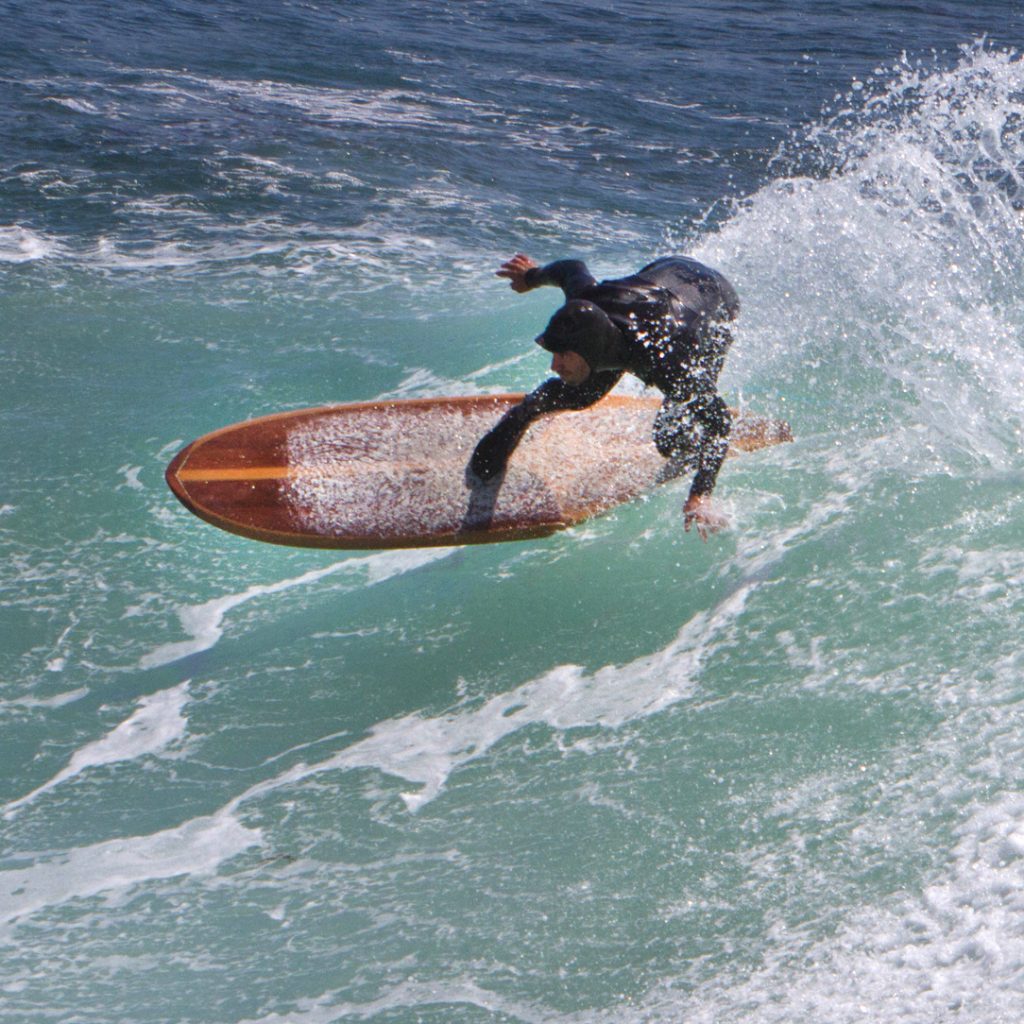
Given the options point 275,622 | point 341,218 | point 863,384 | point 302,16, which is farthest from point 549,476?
point 302,16

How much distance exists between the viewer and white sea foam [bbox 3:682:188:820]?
4848 mm

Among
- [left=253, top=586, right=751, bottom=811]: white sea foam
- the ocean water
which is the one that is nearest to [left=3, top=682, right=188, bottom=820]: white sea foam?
the ocean water

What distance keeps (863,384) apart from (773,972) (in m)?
4.27

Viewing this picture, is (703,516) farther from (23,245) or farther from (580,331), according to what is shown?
(23,245)

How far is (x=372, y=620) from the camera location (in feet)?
18.9

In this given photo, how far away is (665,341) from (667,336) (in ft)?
0.09

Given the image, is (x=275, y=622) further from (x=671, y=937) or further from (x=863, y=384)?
(x=863, y=384)

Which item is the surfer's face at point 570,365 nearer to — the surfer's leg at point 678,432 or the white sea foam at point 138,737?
the surfer's leg at point 678,432

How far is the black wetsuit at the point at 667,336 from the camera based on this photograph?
4840 mm

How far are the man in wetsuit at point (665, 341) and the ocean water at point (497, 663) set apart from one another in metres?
0.65

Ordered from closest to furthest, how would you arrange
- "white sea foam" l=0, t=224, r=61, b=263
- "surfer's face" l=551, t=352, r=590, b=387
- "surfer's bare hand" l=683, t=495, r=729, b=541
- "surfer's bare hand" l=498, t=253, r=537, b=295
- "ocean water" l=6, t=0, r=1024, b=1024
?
"ocean water" l=6, t=0, r=1024, b=1024 < "surfer's face" l=551, t=352, r=590, b=387 < "surfer's bare hand" l=683, t=495, r=729, b=541 < "surfer's bare hand" l=498, t=253, r=537, b=295 < "white sea foam" l=0, t=224, r=61, b=263

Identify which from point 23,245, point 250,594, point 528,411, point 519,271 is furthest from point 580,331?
point 23,245

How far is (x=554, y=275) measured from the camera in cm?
540

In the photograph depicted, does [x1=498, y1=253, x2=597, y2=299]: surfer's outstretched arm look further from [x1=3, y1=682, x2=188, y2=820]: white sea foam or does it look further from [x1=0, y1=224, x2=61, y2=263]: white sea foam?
[x1=0, y1=224, x2=61, y2=263]: white sea foam
